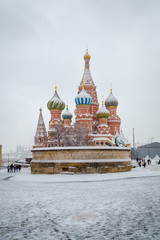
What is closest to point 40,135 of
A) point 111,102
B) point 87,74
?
point 87,74

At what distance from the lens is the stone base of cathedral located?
61.7 feet

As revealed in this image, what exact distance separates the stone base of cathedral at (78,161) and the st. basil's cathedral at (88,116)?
64.8 feet

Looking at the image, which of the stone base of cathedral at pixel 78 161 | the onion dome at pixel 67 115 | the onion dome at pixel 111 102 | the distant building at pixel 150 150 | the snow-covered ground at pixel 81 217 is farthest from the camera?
the distant building at pixel 150 150

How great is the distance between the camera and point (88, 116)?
42.6m

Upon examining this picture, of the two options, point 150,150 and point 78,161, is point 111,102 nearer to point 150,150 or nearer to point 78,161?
point 150,150

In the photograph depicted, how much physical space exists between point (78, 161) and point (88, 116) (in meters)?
24.1

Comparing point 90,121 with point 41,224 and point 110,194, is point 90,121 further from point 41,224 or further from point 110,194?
point 41,224

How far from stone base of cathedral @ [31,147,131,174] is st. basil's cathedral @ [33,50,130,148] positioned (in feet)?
64.8

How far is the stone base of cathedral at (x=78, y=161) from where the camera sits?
18797mm

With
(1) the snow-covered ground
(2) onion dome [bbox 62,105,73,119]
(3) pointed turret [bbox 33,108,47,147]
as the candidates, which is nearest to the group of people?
(1) the snow-covered ground

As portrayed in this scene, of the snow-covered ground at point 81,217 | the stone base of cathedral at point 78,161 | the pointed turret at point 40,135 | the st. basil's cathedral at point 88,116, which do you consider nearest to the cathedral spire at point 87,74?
the st. basil's cathedral at point 88,116

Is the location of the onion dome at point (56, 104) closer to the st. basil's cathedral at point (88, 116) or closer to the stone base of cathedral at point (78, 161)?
the st. basil's cathedral at point (88, 116)

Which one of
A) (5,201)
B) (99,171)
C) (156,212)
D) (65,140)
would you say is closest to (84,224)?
(156,212)

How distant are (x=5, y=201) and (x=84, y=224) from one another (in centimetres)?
406
